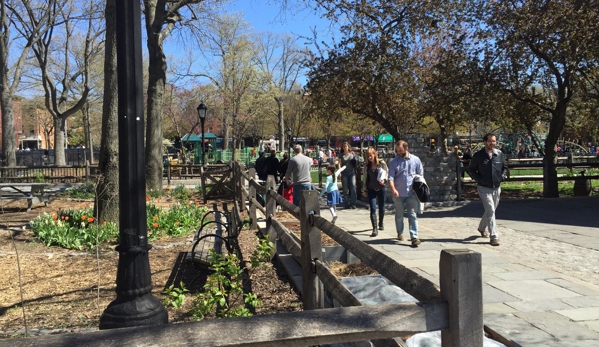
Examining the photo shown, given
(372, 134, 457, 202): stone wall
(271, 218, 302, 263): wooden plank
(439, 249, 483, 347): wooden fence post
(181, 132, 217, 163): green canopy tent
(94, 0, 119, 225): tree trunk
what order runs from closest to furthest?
(439, 249, 483, 347): wooden fence post, (271, 218, 302, 263): wooden plank, (94, 0, 119, 225): tree trunk, (372, 134, 457, 202): stone wall, (181, 132, 217, 163): green canopy tent

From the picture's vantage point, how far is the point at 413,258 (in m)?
7.22

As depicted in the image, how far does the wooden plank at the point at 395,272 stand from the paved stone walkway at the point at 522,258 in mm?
1816

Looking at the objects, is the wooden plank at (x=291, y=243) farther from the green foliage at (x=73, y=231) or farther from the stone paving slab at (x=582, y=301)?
the green foliage at (x=73, y=231)

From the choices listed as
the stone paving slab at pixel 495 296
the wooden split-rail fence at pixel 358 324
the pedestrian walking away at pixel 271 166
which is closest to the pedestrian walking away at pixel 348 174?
the pedestrian walking away at pixel 271 166

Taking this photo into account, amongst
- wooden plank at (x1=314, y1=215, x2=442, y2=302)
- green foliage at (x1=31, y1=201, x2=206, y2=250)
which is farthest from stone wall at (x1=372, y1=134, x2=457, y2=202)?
wooden plank at (x1=314, y1=215, x2=442, y2=302)

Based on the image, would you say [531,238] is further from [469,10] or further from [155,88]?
[155,88]

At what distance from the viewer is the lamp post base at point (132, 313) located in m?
3.10

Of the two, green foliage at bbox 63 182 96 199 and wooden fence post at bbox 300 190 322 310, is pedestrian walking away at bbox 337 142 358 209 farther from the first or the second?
wooden fence post at bbox 300 190 322 310

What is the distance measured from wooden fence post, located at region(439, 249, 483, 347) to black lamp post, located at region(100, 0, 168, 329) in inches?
75.5

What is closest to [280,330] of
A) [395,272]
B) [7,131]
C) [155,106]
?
[395,272]

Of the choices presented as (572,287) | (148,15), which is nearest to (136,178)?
(572,287)

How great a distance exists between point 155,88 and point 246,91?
3350cm

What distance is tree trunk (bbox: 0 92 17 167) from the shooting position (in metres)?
27.4

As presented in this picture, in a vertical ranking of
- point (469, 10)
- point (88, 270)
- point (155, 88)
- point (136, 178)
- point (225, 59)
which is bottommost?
point (88, 270)
